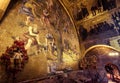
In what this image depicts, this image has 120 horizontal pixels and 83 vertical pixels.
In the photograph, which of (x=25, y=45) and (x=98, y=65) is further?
(x=98, y=65)

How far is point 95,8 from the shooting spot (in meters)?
8.81

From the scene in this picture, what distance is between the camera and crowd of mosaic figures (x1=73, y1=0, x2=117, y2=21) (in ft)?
27.0

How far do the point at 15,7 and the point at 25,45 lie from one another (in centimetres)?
163

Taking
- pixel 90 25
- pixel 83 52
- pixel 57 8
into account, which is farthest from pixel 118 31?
pixel 57 8

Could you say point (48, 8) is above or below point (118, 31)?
above

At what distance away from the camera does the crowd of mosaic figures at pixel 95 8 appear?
8.23 m

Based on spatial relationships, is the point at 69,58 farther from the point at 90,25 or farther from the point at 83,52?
the point at 90,25

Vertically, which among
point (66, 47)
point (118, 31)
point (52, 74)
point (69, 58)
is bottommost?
point (52, 74)

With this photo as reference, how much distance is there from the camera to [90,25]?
9.34m

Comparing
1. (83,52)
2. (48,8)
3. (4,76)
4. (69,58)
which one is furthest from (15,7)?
(83,52)

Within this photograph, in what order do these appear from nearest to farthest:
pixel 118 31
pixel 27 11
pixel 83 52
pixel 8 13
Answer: pixel 8 13, pixel 27 11, pixel 118 31, pixel 83 52

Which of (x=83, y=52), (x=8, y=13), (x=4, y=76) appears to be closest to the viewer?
(x=4, y=76)

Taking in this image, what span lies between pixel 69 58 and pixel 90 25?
219 cm

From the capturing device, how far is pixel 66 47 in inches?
364
